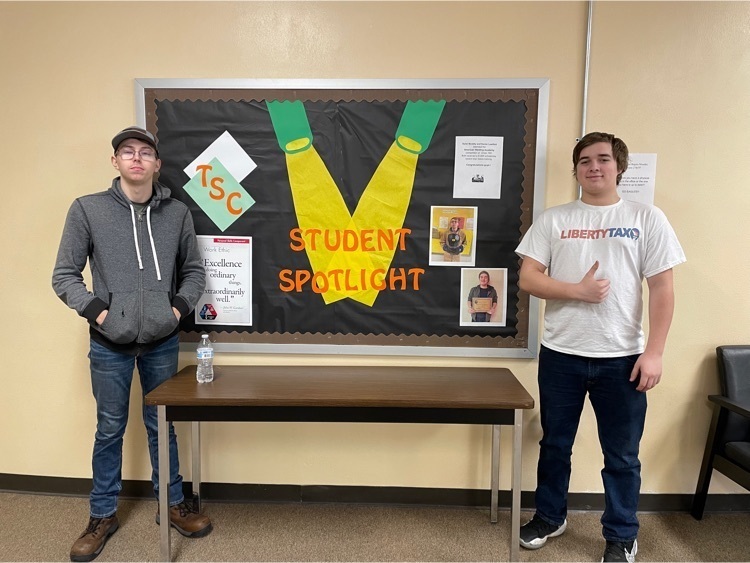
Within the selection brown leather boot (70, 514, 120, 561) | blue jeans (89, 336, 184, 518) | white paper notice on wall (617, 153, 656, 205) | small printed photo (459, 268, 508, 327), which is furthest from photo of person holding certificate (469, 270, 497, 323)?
brown leather boot (70, 514, 120, 561)

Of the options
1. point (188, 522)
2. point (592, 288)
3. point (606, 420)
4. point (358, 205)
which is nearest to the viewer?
point (592, 288)

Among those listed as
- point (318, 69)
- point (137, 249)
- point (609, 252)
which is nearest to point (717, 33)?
point (609, 252)

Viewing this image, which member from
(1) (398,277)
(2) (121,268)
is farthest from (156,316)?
(1) (398,277)

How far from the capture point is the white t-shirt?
166 cm

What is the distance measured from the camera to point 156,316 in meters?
1.80

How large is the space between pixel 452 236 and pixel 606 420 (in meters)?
0.98

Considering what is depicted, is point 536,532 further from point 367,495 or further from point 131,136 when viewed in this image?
point 131,136

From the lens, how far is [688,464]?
2.15 meters

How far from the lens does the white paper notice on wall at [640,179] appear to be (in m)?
2.00

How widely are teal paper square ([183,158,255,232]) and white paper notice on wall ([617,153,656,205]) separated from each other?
170 cm

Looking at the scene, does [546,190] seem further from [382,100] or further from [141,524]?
[141,524]

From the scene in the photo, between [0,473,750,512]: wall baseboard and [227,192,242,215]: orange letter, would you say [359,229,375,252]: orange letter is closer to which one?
[227,192,242,215]: orange letter

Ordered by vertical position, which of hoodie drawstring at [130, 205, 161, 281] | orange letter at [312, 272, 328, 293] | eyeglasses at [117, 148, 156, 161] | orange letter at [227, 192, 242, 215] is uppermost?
eyeglasses at [117, 148, 156, 161]

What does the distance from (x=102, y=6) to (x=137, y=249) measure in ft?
3.89
